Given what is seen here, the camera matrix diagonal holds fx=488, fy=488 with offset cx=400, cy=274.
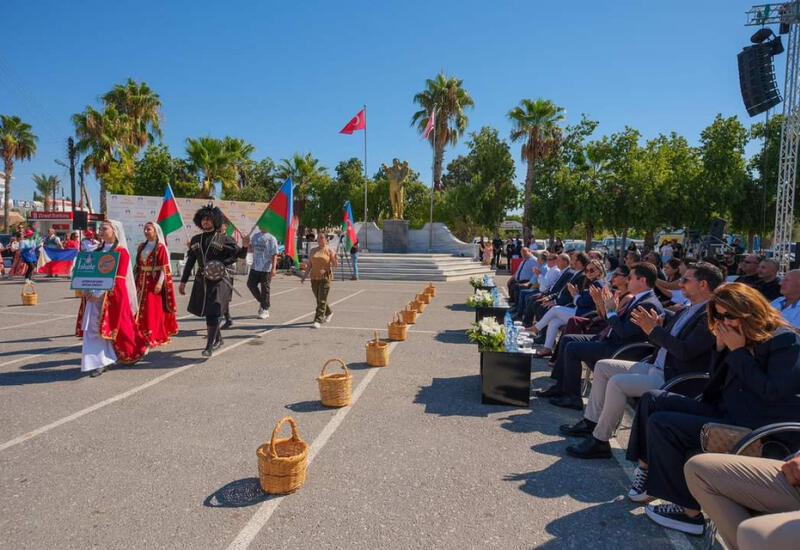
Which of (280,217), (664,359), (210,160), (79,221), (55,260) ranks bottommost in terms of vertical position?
(664,359)

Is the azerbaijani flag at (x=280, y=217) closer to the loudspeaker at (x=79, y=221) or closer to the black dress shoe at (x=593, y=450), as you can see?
the black dress shoe at (x=593, y=450)

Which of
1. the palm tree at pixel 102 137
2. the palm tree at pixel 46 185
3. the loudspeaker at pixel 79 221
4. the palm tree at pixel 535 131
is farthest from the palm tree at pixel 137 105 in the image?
the palm tree at pixel 46 185

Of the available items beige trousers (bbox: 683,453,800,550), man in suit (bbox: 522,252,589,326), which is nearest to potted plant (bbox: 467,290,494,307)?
man in suit (bbox: 522,252,589,326)

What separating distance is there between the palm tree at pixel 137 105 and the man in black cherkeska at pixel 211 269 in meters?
29.9

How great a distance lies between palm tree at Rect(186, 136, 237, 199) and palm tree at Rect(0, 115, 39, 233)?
18281 mm

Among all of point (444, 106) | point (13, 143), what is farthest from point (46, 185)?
point (444, 106)

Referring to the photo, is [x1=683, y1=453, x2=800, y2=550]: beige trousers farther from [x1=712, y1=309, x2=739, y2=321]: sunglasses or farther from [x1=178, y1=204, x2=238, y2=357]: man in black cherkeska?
[x1=178, y1=204, x2=238, y2=357]: man in black cherkeska

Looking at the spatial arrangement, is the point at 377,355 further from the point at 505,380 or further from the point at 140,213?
the point at 140,213

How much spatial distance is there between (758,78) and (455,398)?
1796 centimetres

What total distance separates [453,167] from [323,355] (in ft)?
193

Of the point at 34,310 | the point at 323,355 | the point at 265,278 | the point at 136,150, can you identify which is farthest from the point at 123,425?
the point at 136,150

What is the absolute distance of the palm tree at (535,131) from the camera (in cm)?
2995

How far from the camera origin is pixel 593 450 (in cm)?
386

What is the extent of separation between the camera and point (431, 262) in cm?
2208
